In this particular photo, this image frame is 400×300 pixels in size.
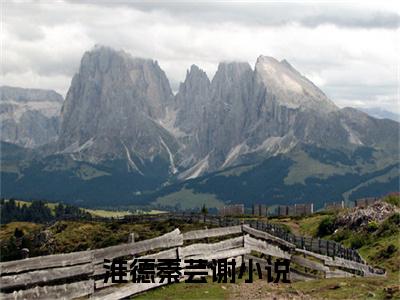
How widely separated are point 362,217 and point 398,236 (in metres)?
10.6

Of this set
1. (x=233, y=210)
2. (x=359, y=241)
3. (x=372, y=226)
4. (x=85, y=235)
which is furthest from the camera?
(x=233, y=210)

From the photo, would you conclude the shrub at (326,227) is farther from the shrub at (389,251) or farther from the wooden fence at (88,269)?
the wooden fence at (88,269)

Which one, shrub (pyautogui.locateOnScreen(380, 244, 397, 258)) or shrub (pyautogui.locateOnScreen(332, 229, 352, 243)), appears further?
shrub (pyautogui.locateOnScreen(332, 229, 352, 243))

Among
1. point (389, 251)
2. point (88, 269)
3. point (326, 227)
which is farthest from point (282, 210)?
point (88, 269)

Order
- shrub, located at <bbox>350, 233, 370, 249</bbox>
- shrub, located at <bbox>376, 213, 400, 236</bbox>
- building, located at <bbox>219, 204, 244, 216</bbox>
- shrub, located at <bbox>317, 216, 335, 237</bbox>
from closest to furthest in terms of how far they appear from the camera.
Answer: shrub, located at <bbox>376, 213, 400, 236</bbox> → shrub, located at <bbox>350, 233, 370, 249</bbox> → shrub, located at <bbox>317, 216, 335, 237</bbox> → building, located at <bbox>219, 204, 244, 216</bbox>

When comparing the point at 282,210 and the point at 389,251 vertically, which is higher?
the point at 389,251

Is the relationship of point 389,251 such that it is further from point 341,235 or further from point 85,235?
point 85,235

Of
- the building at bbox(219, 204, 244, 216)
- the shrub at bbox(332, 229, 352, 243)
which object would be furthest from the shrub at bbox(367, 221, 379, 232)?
the building at bbox(219, 204, 244, 216)

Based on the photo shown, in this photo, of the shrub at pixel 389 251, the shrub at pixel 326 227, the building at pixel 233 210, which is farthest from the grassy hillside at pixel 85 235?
the building at pixel 233 210

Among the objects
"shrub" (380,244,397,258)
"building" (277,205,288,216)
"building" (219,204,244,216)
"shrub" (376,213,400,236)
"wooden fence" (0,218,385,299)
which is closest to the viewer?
"wooden fence" (0,218,385,299)

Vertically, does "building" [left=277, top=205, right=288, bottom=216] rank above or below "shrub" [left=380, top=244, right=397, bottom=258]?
below

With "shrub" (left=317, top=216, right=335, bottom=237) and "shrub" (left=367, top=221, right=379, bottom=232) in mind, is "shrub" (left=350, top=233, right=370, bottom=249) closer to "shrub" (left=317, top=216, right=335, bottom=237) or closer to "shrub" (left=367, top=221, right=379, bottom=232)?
"shrub" (left=367, top=221, right=379, bottom=232)

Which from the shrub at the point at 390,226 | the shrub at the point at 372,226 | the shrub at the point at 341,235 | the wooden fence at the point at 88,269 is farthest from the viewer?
the shrub at the point at 341,235

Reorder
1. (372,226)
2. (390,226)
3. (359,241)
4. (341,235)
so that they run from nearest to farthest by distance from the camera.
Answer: (390,226) → (359,241) → (372,226) → (341,235)
